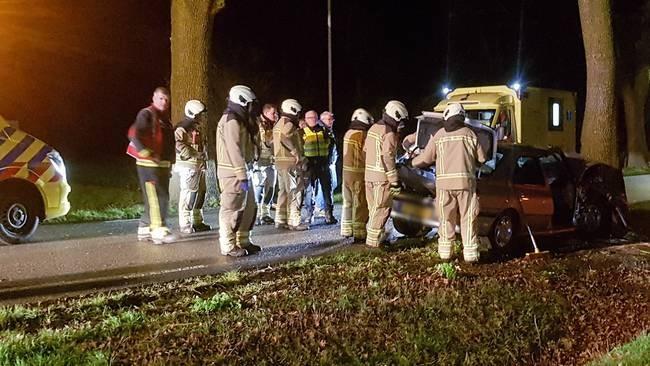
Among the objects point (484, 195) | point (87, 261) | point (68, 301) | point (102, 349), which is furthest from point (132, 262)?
point (484, 195)

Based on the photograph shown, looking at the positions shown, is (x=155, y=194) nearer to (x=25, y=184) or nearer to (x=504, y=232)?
(x=25, y=184)

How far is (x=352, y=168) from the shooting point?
31.1ft

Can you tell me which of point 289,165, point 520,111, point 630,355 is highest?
point 520,111

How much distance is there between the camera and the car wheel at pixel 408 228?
971 cm

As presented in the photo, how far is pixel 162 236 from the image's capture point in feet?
29.8

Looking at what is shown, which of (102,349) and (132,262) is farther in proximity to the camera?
(132,262)

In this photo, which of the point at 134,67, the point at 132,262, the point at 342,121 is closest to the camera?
the point at 132,262

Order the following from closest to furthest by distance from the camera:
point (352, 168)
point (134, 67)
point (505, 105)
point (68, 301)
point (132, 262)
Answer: point (68, 301) → point (132, 262) → point (352, 168) → point (505, 105) → point (134, 67)

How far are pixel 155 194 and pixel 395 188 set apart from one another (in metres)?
2.80

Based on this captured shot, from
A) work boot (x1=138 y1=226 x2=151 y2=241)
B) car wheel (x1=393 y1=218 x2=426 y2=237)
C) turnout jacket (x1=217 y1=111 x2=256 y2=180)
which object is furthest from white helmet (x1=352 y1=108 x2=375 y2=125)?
work boot (x1=138 y1=226 x2=151 y2=241)

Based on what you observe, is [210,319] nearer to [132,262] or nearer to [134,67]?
[132,262]

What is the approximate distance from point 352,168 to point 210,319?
412cm

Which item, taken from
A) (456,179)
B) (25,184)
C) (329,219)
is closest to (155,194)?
(25,184)

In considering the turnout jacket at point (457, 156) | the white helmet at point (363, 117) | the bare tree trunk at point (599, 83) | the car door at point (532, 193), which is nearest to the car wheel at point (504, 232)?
the car door at point (532, 193)
